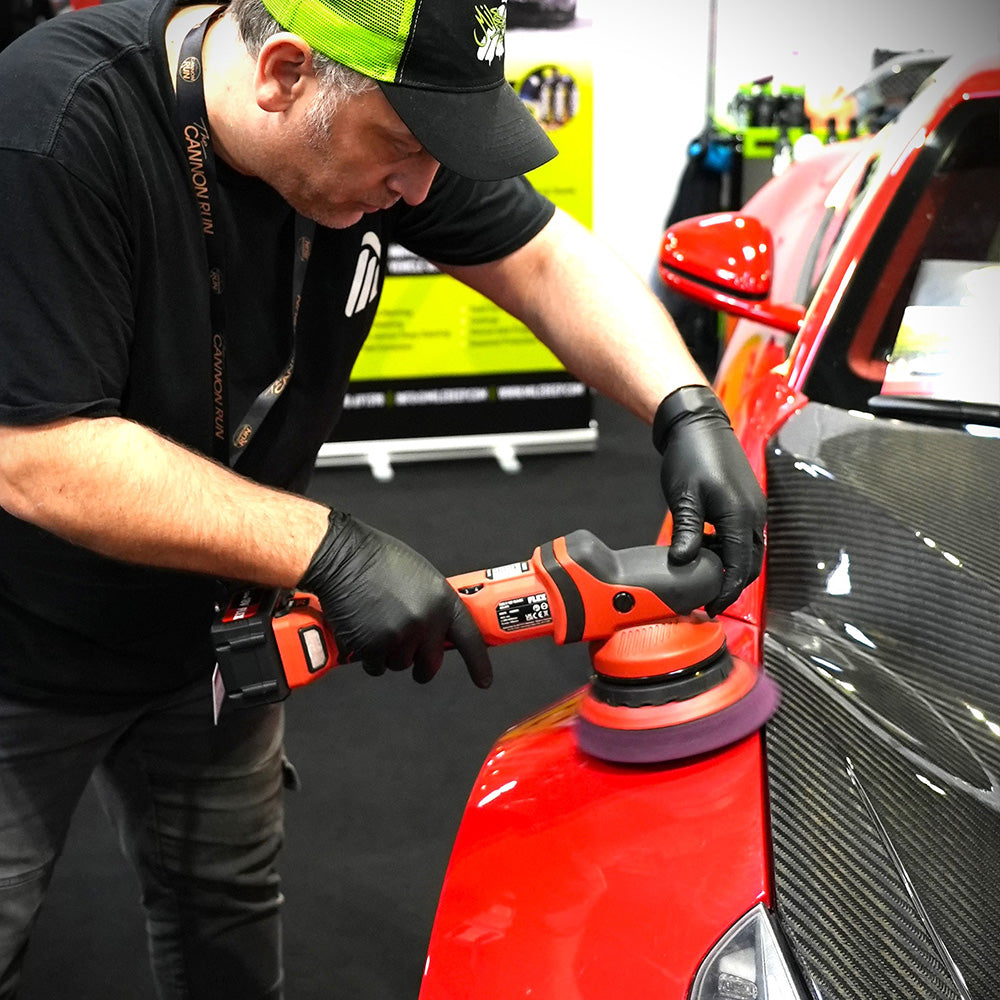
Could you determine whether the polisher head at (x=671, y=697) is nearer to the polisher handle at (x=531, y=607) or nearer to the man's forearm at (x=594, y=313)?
the polisher handle at (x=531, y=607)

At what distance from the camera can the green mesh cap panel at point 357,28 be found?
1.14 m

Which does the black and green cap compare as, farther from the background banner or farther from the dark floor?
the background banner

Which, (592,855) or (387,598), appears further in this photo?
(387,598)

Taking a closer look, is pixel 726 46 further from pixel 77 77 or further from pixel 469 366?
pixel 77 77

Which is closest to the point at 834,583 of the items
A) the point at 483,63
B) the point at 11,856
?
the point at 483,63

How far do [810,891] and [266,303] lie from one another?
0.93 m

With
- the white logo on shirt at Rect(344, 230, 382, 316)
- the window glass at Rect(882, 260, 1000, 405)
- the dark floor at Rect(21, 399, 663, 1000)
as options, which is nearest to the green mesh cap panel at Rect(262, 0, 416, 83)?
the white logo on shirt at Rect(344, 230, 382, 316)

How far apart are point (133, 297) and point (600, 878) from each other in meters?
0.80

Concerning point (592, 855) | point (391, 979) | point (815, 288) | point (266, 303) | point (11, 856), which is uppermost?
point (266, 303)

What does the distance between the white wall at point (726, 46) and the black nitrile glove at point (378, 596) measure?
604 cm

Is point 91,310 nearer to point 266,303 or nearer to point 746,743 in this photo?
point 266,303

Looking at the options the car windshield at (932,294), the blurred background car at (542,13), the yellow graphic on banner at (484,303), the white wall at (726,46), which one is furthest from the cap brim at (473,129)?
the white wall at (726,46)

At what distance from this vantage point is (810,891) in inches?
41.7

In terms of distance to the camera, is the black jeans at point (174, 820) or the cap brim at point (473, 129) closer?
the cap brim at point (473, 129)
